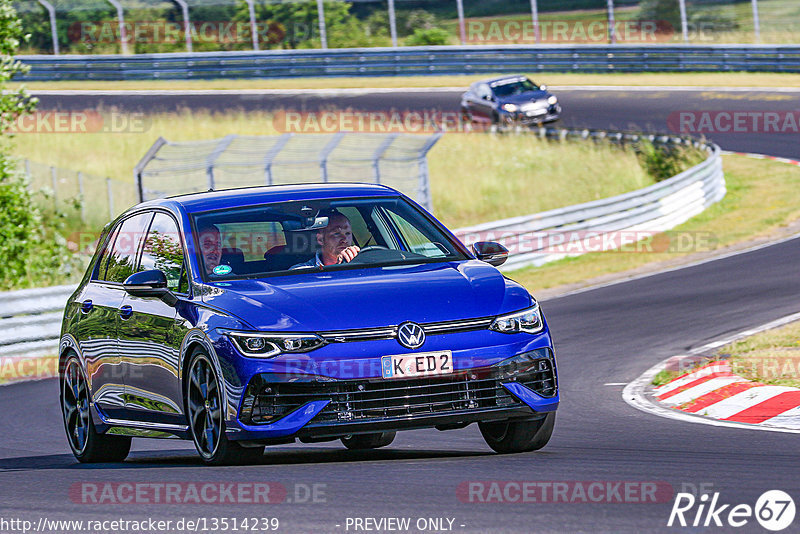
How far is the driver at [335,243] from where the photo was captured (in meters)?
8.28

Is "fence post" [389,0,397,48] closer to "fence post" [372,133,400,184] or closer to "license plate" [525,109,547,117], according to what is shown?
"license plate" [525,109,547,117]

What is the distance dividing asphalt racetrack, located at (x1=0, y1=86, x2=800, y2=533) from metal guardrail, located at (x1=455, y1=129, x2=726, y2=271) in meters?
6.18

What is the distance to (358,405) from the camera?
721 centimetres

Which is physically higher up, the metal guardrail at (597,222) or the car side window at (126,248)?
the car side window at (126,248)

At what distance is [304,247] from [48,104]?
3637 centimetres

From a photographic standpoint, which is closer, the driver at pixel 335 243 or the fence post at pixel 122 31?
the driver at pixel 335 243

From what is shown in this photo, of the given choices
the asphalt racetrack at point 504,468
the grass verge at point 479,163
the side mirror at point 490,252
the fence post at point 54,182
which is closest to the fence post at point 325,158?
the grass verge at point 479,163

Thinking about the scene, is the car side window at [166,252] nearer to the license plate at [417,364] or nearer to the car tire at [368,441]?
the license plate at [417,364]

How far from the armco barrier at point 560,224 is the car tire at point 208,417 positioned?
30.0 feet

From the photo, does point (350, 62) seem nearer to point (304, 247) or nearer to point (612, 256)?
point (612, 256)

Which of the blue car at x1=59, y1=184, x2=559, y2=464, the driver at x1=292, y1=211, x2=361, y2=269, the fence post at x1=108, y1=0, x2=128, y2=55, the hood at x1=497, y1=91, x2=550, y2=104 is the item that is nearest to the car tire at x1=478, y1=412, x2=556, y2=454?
the blue car at x1=59, y1=184, x2=559, y2=464

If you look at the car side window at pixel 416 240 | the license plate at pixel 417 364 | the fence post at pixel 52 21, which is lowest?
the license plate at pixel 417 364

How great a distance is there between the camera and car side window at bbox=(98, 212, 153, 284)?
9031 millimetres

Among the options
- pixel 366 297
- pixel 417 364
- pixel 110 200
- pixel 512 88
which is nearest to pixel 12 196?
pixel 110 200
